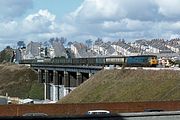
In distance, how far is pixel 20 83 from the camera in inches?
5699

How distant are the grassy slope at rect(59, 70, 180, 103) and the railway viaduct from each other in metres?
9.51

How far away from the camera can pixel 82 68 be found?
3679 inches

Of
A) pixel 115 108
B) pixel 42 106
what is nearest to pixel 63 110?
pixel 42 106

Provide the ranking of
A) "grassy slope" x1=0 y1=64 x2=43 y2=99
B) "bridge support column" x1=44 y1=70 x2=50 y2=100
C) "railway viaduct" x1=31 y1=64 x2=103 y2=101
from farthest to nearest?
"grassy slope" x1=0 y1=64 x2=43 y2=99 < "bridge support column" x1=44 y1=70 x2=50 y2=100 < "railway viaduct" x1=31 y1=64 x2=103 y2=101

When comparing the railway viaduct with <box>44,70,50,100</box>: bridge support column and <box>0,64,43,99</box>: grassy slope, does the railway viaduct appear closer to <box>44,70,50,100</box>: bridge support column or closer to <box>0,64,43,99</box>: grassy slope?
<box>44,70,50,100</box>: bridge support column

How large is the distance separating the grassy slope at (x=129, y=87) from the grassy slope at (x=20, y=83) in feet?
153

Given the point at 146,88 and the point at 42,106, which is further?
the point at 146,88

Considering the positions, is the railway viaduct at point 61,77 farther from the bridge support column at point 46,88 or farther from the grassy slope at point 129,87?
the grassy slope at point 129,87

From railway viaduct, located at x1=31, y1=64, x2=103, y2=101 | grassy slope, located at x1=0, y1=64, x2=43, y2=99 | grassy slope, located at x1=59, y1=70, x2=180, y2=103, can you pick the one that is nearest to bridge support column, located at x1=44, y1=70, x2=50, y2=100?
railway viaduct, located at x1=31, y1=64, x2=103, y2=101

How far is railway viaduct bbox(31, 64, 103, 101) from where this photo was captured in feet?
317

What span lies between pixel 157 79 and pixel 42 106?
2660 centimetres

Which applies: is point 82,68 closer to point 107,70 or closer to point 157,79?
point 107,70

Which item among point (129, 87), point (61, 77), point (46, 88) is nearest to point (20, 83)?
point (46, 88)

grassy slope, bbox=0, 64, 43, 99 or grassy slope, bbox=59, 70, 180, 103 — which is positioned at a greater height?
grassy slope, bbox=59, 70, 180, 103
